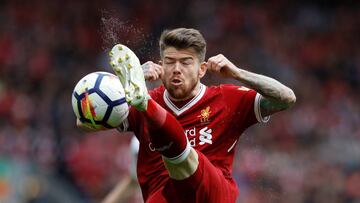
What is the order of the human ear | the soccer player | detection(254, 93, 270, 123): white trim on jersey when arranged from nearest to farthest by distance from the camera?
the soccer player, the human ear, detection(254, 93, 270, 123): white trim on jersey

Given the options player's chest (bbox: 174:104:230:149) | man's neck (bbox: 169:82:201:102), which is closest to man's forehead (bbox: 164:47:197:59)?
man's neck (bbox: 169:82:201:102)

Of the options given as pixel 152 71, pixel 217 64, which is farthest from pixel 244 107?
pixel 152 71

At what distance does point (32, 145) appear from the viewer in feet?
41.4

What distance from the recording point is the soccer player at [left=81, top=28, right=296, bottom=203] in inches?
219

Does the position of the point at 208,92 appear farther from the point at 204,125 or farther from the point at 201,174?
the point at 201,174

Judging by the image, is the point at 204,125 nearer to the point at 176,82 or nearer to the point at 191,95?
the point at 191,95

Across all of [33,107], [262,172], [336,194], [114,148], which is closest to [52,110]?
[33,107]

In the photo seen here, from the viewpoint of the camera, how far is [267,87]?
19.6ft

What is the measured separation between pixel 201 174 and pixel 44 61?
9.20 m

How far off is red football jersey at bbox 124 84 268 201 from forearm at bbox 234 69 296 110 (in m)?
0.22

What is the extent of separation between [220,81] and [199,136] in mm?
3573

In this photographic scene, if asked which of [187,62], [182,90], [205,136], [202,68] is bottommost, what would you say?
[205,136]

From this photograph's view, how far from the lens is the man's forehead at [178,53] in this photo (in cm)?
596

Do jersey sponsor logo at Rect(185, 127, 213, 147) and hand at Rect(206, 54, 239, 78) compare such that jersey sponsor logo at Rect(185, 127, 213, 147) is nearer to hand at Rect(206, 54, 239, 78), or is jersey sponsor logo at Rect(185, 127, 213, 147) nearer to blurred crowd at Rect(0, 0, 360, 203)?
hand at Rect(206, 54, 239, 78)
